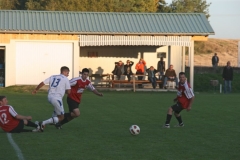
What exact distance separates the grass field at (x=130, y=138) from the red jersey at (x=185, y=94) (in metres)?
0.67

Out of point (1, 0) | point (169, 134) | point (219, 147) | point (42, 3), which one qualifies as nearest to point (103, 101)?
point (169, 134)

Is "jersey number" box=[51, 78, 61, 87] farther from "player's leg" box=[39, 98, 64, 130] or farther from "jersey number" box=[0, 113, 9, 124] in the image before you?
"jersey number" box=[0, 113, 9, 124]

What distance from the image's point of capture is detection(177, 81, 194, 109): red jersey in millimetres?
15562

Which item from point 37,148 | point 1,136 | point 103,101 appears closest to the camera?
point 37,148

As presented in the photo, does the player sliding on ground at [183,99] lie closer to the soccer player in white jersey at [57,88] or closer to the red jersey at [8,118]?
the soccer player in white jersey at [57,88]

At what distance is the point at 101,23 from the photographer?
35.2m

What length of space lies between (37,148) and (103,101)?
14.5 m

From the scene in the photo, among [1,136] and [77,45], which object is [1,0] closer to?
[77,45]

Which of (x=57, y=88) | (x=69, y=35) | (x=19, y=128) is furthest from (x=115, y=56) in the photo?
(x=19, y=128)

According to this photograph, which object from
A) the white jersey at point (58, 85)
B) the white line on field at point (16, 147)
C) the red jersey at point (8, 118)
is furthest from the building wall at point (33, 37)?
the white line on field at point (16, 147)

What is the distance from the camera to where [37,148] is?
1149 cm

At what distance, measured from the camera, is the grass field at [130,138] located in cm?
1084

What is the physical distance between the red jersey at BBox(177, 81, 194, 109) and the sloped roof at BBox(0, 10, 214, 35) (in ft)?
61.8

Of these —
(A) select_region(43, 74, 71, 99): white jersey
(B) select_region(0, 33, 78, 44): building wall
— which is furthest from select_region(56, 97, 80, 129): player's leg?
(B) select_region(0, 33, 78, 44): building wall
